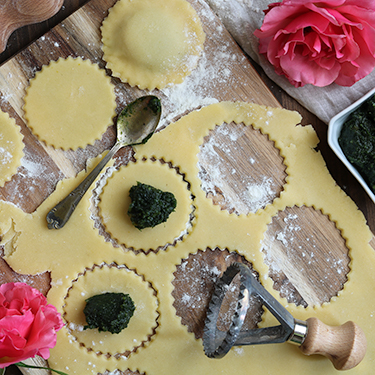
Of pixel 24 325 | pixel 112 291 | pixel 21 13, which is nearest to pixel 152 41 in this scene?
pixel 21 13

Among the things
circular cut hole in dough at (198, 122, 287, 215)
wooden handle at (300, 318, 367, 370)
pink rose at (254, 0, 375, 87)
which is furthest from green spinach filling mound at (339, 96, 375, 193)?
wooden handle at (300, 318, 367, 370)

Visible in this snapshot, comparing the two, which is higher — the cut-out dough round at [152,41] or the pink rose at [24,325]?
the cut-out dough round at [152,41]

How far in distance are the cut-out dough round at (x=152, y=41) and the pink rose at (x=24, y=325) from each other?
80cm

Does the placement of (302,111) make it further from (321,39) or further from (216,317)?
(216,317)

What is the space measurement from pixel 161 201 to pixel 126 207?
0.15 metres

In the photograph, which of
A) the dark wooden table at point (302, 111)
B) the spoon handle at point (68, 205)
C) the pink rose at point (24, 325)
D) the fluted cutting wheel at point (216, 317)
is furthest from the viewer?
the dark wooden table at point (302, 111)

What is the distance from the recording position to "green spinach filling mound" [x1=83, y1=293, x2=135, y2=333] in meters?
1.14

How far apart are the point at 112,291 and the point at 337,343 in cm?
76

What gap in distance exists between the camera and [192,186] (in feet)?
4.25

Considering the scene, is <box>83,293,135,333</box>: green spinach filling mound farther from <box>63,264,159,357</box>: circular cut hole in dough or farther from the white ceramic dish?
the white ceramic dish

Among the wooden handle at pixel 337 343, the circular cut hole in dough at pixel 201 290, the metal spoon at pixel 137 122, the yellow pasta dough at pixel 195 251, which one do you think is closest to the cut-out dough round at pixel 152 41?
the metal spoon at pixel 137 122

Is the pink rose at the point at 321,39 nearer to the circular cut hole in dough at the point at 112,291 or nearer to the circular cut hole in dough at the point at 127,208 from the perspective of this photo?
the circular cut hole in dough at the point at 127,208

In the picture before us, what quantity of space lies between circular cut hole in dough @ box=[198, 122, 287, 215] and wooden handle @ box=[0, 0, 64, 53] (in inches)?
28.5

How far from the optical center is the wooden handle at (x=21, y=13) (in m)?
1.25
